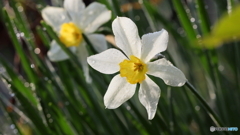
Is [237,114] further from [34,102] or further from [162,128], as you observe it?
[34,102]

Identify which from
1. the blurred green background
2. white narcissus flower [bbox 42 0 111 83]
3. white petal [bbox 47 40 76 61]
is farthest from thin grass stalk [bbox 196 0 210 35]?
white petal [bbox 47 40 76 61]

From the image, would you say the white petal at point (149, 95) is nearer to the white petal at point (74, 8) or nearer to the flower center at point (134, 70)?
the flower center at point (134, 70)

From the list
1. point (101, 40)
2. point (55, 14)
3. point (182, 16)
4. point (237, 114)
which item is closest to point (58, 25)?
point (55, 14)

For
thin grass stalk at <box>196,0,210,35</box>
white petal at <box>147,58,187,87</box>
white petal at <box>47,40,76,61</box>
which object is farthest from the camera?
white petal at <box>47,40,76,61</box>

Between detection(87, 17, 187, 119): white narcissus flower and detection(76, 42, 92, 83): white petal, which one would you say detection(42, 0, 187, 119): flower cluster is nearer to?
detection(87, 17, 187, 119): white narcissus flower

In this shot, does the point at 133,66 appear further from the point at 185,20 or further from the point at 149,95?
the point at 185,20

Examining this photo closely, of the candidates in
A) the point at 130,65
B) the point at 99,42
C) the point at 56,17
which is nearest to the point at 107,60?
the point at 130,65
